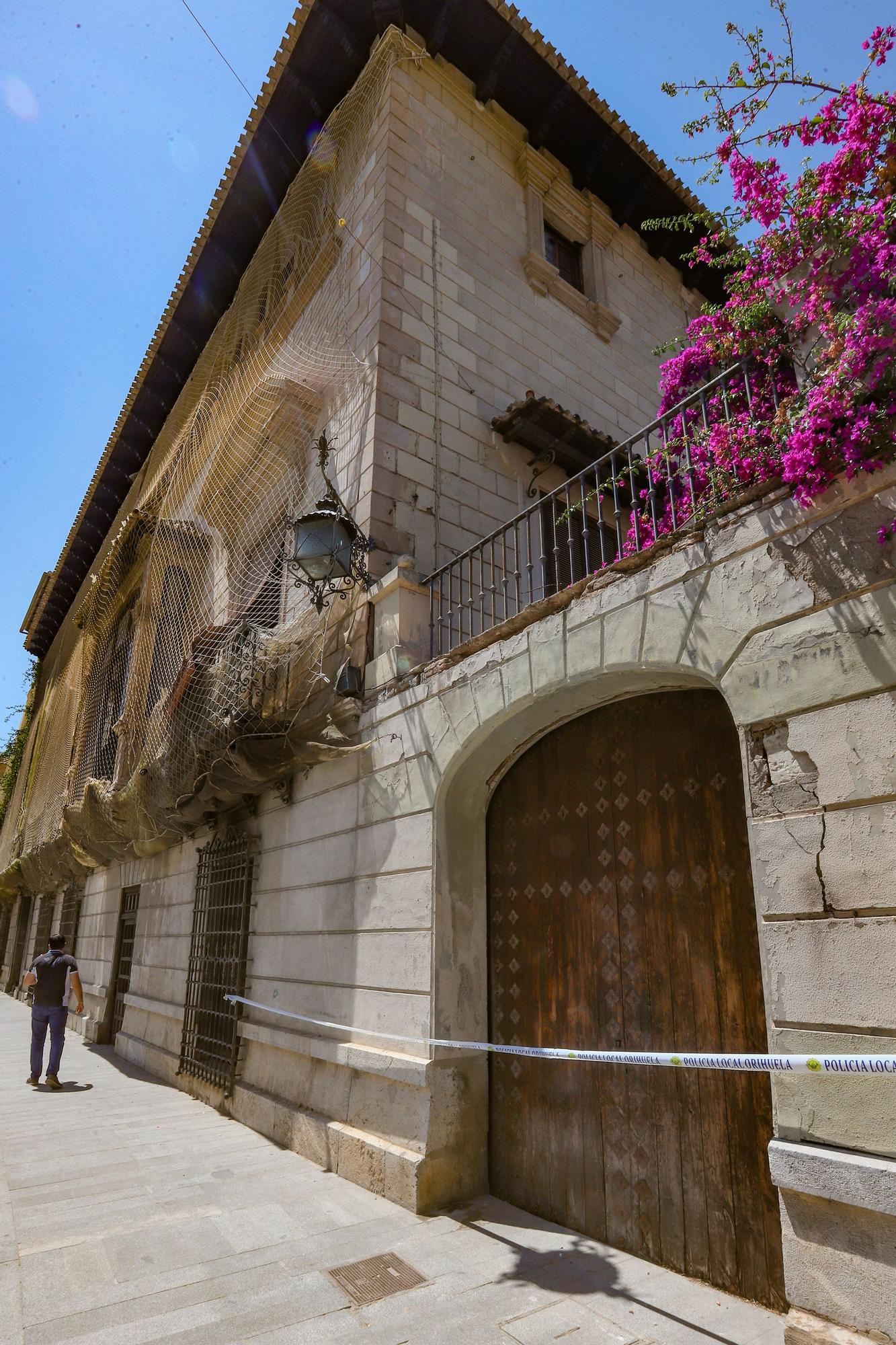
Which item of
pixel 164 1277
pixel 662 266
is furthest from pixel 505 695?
pixel 662 266

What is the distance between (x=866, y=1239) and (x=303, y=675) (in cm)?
504

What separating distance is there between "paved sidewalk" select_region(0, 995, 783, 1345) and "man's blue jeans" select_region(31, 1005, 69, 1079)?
3.25 meters

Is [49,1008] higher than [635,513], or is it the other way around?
[635,513]

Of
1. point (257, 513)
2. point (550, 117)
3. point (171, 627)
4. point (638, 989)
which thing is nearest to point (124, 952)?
point (171, 627)

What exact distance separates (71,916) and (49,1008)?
8.30 meters

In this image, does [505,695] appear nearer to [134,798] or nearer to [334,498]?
[334,498]

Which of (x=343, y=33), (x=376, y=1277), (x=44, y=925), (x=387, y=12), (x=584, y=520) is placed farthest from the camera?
(x=44, y=925)

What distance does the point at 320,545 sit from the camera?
5879 mm

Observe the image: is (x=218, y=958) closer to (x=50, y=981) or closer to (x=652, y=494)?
(x=50, y=981)

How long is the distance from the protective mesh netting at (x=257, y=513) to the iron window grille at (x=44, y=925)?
942 centimetres

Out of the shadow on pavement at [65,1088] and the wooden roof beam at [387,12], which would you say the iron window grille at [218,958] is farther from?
the wooden roof beam at [387,12]

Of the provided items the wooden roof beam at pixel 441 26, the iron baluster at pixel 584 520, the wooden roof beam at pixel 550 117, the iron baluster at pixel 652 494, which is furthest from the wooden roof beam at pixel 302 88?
the iron baluster at pixel 652 494

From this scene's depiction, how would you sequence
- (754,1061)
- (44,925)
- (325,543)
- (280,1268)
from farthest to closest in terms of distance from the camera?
(44,925)
(325,543)
(280,1268)
(754,1061)

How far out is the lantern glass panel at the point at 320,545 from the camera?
5871 millimetres
